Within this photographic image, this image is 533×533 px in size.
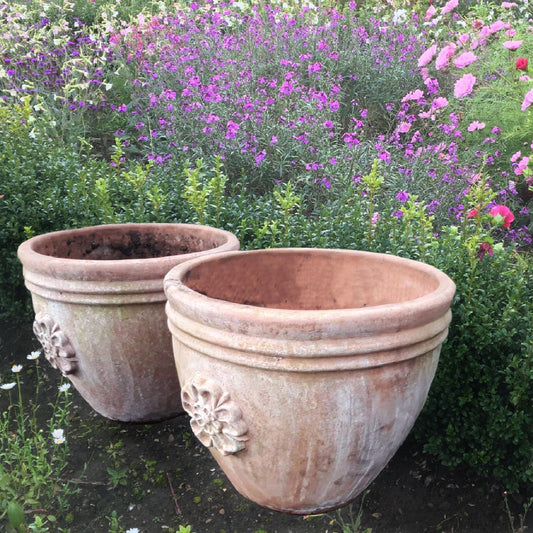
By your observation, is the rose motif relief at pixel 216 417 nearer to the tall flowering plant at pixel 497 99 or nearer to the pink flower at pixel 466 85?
the tall flowering plant at pixel 497 99

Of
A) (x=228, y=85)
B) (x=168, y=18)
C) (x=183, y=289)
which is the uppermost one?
(x=168, y=18)

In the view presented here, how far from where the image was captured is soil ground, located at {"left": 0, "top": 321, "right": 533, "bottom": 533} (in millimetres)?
2133

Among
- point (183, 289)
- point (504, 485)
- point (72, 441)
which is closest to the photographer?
point (183, 289)

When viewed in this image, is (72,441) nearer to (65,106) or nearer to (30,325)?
(30,325)

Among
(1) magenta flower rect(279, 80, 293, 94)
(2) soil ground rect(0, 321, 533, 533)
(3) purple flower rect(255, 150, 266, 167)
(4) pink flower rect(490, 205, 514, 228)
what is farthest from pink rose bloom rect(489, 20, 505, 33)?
(2) soil ground rect(0, 321, 533, 533)

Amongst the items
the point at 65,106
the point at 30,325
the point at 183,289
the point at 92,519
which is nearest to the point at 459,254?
the point at 183,289

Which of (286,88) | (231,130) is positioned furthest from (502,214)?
(286,88)

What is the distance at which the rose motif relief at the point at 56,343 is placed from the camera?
7.43ft

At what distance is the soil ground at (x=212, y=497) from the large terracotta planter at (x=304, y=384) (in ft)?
0.99

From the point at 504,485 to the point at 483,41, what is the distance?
313 cm

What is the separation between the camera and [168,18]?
20.3ft

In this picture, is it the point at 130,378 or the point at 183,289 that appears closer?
the point at 183,289

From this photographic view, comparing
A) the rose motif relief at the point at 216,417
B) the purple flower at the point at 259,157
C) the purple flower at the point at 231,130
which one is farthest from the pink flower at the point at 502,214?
the purple flower at the point at 231,130

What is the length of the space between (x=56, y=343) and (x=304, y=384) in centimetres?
112
